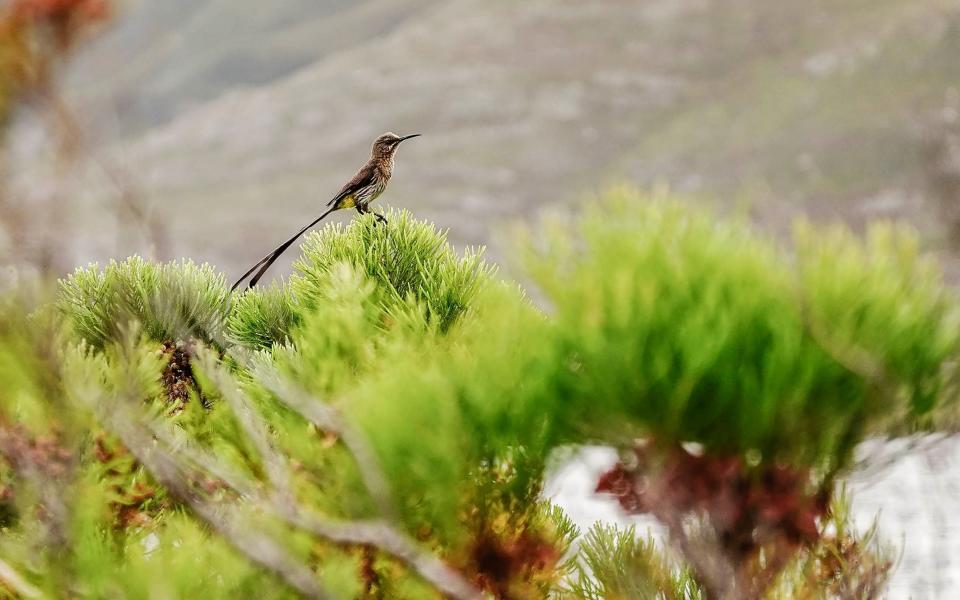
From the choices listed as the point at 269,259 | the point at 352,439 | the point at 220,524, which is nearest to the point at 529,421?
the point at 352,439

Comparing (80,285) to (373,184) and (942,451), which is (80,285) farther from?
(942,451)

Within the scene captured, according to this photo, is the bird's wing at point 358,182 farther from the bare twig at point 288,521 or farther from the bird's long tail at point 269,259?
the bare twig at point 288,521

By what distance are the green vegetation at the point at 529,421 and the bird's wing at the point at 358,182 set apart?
1.94 m

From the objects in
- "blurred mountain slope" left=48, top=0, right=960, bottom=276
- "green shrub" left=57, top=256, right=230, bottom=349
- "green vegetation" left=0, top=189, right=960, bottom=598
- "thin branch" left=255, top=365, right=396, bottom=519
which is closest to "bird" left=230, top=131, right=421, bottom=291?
"green shrub" left=57, top=256, right=230, bottom=349

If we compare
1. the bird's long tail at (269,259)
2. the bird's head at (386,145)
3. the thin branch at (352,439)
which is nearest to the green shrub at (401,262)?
the bird's long tail at (269,259)

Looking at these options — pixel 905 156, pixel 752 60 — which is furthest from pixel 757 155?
pixel 752 60

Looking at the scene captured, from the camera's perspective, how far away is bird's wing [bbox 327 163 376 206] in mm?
4207

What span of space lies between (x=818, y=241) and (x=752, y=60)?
148 m

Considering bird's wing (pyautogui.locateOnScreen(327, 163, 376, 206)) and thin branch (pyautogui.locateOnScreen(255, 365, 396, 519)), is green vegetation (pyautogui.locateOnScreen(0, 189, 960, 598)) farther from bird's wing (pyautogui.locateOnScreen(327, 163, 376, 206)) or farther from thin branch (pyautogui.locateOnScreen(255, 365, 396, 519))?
bird's wing (pyautogui.locateOnScreen(327, 163, 376, 206))

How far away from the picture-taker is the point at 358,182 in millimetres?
4211

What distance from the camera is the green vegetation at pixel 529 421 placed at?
4.94 ft

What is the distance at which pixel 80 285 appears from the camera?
406 cm

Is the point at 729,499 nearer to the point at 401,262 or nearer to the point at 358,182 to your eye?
the point at 401,262

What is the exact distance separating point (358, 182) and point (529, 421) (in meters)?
2.65
